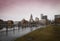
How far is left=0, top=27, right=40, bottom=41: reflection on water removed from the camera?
2803 mm

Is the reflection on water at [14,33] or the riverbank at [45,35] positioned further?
the reflection on water at [14,33]

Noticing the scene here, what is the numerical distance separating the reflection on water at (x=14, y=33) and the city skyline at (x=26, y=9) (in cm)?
25

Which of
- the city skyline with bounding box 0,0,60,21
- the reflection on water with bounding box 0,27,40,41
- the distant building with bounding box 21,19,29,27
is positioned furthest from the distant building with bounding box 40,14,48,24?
the distant building with bounding box 21,19,29,27

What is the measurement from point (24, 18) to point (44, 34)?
62 centimetres

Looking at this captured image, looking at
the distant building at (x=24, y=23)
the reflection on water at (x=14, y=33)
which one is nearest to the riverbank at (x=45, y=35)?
the reflection on water at (x=14, y=33)

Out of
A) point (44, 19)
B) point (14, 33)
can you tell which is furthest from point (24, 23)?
point (44, 19)

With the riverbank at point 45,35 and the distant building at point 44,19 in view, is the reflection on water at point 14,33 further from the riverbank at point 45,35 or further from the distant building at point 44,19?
the distant building at point 44,19

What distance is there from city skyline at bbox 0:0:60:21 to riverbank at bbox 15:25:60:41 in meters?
0.26

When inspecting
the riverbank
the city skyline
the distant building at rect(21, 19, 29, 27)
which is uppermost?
the city skyline

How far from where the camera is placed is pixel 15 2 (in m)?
2.99

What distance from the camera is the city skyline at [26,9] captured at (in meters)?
2.82

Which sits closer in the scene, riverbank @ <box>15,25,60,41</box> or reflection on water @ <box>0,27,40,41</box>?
riverbank @ <box>15,25,60,41</box>

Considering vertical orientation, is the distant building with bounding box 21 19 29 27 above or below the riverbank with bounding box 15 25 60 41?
above

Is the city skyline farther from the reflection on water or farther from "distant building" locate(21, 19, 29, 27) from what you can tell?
the reflection on water
